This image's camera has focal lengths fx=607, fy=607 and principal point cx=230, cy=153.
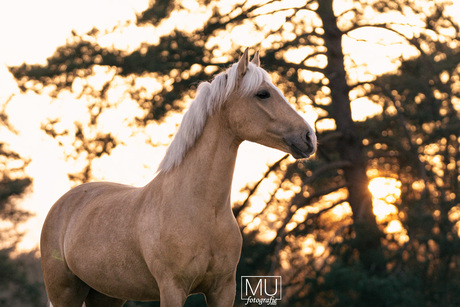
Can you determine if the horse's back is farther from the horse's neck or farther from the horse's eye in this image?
the horse's eye

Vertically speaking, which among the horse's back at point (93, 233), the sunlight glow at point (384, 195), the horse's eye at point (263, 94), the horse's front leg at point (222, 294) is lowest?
the horse's front leg at point (222, 294)

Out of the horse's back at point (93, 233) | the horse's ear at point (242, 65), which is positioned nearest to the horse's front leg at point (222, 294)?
the horse's back at point (93, 233)

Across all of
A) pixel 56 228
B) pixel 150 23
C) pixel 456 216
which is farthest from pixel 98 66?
pixel 456 216

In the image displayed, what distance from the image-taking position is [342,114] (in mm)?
10375

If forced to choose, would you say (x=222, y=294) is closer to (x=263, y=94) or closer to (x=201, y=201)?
(x=201, y=201)

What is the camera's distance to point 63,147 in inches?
365

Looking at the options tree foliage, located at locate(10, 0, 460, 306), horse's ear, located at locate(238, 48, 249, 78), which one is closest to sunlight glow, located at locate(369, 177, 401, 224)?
tree foliage, located at locate(10, 0, 460, 306)

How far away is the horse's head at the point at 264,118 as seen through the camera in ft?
11.5

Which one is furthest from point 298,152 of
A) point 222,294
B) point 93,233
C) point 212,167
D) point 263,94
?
point 93,233

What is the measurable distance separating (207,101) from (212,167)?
40cm

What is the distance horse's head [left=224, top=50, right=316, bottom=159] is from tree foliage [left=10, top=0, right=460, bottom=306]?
5.58 meters

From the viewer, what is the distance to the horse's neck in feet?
11.8

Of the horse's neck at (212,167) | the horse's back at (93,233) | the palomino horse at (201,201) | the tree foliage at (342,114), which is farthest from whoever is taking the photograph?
the tree foliage at (342,114)

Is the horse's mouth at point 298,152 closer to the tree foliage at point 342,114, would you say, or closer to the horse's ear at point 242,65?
the horse's ear at point 242,65
